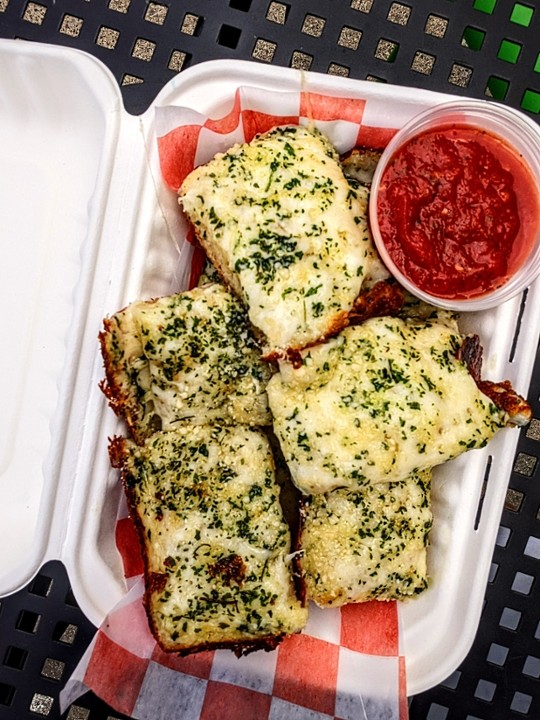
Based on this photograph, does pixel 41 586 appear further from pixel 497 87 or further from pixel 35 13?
pixel 497 87

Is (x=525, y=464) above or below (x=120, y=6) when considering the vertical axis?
below

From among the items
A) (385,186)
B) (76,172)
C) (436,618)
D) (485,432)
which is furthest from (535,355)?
(76,172)

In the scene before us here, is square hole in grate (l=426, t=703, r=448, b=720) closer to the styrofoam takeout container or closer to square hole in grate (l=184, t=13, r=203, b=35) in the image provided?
the styrofoam takeout container

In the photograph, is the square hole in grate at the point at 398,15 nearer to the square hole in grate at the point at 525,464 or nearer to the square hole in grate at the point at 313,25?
the square hole in grate at the point at 313,25

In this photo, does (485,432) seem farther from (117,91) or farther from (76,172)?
(76,172)

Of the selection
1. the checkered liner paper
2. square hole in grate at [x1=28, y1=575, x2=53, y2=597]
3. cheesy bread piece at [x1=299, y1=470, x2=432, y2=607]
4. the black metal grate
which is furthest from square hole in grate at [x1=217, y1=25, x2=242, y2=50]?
square hole in grate at [x1=28, y1=575, x2=53, y2=597]

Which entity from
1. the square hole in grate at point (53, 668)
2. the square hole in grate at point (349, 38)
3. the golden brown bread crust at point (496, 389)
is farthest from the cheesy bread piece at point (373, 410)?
the square hole in grate at point (53, 668)

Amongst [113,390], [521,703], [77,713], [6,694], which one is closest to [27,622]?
[6,694]
